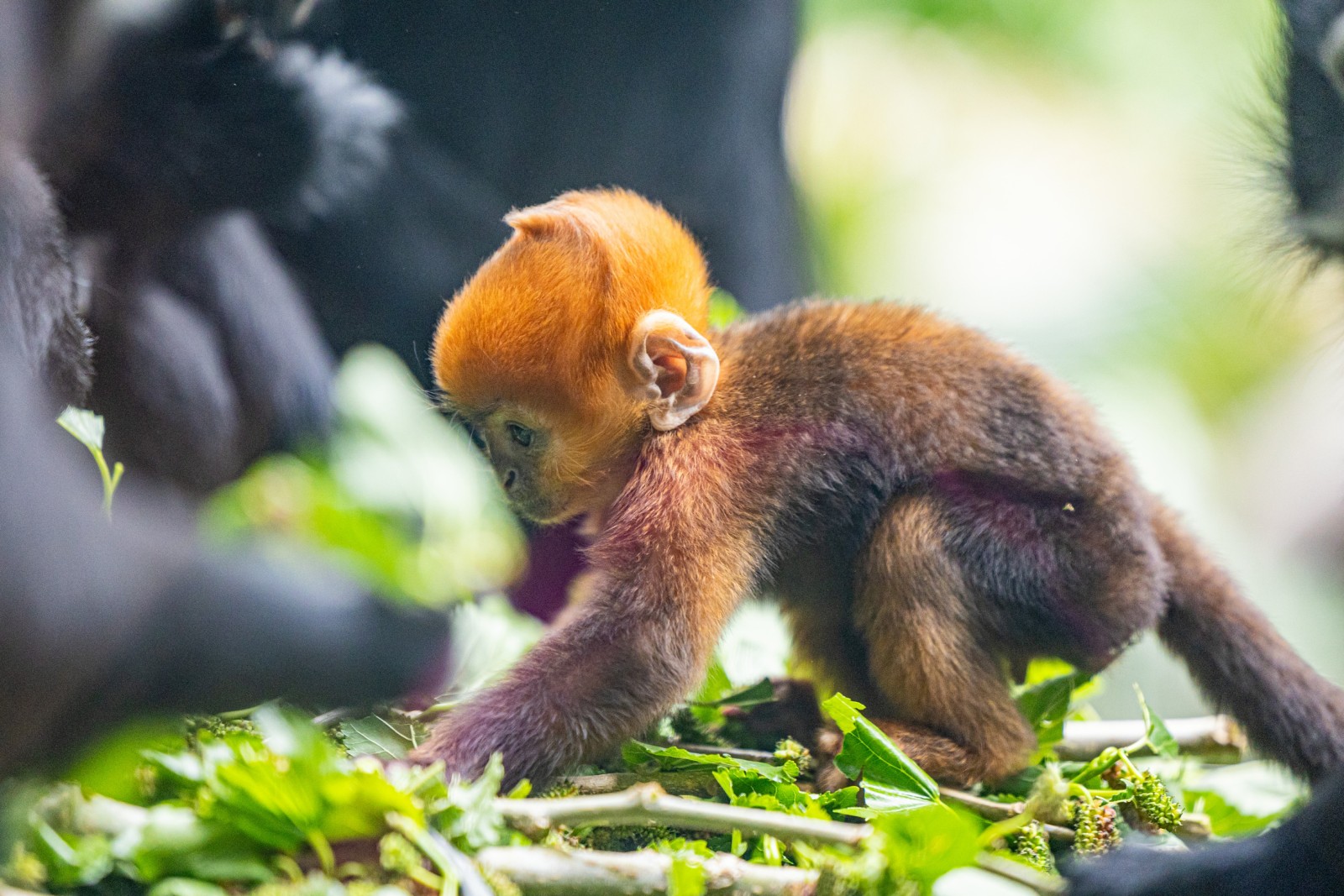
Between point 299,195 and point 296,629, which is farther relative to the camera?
point 299,195

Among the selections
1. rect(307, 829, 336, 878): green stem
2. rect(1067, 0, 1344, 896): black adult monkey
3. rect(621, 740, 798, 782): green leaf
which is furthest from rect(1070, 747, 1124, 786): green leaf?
rect(307, 829, 336, 878): green stem

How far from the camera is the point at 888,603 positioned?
1.23 metres

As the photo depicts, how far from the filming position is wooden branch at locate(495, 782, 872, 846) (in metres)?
0.96

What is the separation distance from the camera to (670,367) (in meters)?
1.27

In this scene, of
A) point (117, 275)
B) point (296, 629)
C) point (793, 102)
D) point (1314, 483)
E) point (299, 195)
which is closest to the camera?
point (296, 629)

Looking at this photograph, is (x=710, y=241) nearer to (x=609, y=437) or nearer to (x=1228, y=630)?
(x=609, y=437)

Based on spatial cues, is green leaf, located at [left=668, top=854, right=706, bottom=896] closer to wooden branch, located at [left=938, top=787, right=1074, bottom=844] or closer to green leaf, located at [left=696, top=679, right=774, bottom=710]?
wooden branch, located at [left=938, top=787, right=1074, bottom=844]

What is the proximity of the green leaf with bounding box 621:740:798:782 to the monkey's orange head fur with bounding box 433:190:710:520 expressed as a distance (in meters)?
0.31

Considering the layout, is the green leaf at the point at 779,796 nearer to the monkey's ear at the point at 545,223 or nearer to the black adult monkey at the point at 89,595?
the black adult monkey at the point at 89,595

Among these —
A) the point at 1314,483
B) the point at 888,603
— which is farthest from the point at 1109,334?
the point at 888,603

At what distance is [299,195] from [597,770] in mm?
1188

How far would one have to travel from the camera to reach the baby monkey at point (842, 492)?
1217 millimetres

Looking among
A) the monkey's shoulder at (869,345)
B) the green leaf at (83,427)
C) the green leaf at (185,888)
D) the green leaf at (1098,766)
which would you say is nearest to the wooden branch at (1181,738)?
the green leaf at (1098,766)

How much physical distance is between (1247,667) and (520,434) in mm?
862
